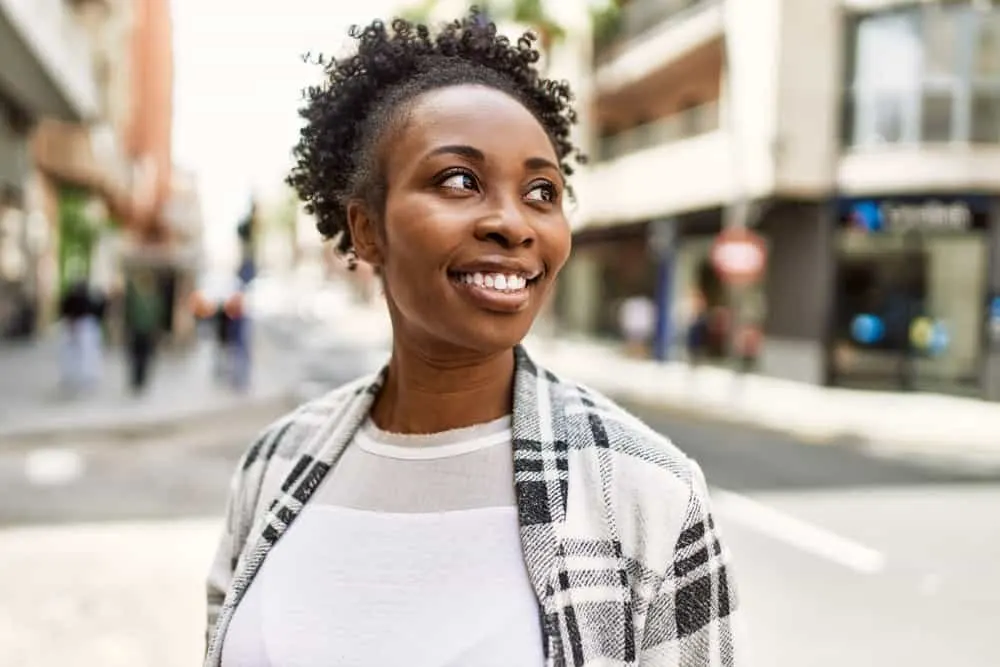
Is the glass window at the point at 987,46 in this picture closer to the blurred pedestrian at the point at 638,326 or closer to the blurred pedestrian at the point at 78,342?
the blurred pedestrian at the point at 638,326

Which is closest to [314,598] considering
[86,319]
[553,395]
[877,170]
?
[553,395]

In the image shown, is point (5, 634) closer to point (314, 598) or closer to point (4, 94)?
point (314, 598)

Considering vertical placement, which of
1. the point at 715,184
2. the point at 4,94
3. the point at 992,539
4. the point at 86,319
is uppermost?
the point at 4,94

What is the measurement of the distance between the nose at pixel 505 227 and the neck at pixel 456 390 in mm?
183

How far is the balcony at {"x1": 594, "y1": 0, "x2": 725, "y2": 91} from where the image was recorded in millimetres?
22812

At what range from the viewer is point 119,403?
1488 centimetres

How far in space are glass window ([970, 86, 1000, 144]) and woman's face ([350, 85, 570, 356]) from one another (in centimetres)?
1921

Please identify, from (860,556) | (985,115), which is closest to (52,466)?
(860,556)

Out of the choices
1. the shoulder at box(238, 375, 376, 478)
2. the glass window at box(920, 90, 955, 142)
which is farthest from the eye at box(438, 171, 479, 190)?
the glass window at box(920, 90, 955, 142)

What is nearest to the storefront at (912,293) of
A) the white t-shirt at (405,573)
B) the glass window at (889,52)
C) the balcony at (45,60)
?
the glass window at (889,52)

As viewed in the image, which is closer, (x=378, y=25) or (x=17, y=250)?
(x=378, y=25)

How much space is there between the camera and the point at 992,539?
26.1ft

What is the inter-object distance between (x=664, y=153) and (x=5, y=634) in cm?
2092

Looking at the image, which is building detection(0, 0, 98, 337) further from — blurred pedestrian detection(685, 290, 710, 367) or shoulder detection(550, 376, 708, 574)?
shoulder detection(550, 376, 708, 574)
